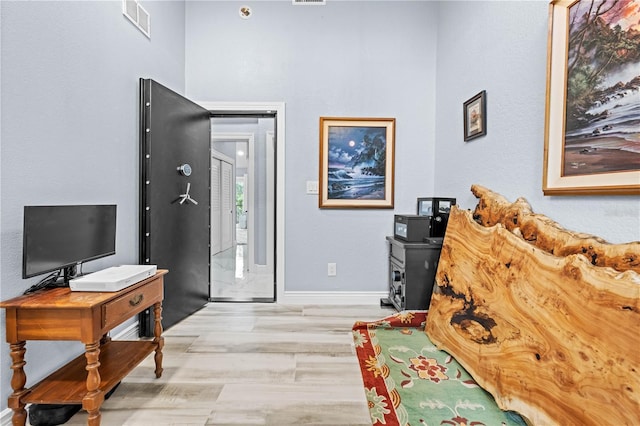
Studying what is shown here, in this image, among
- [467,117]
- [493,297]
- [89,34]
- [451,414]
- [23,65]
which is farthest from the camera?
[467,117]

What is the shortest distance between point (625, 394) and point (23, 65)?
2.72 metres

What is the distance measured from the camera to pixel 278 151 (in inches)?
118

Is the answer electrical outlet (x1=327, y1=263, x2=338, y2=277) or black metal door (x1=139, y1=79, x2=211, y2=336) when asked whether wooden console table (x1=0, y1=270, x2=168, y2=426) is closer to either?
black metal door (x1=139, y1=79, x2=211, y2=336)

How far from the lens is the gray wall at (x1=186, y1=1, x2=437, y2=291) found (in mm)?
2959

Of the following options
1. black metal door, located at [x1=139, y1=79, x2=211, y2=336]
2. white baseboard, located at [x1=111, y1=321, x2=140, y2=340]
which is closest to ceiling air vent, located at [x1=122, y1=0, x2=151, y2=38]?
black metal door, located at [x1=139, y1=79, x2=211, y2=336]

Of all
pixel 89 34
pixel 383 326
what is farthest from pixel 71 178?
pixel 383 326

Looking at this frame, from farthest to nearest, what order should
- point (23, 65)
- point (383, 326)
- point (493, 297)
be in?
point (383, 326), point (493, 297), point (23, 65)

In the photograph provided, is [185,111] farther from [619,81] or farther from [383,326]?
[619,81]

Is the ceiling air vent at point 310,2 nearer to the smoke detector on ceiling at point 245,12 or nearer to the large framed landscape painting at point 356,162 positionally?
the smoke detector on ceiling at point 245,12

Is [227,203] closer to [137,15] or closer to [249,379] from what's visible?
[137,15]

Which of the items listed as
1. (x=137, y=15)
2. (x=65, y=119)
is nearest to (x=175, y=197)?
(x=65, y=119)

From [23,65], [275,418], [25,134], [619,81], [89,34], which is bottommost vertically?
[275,418]

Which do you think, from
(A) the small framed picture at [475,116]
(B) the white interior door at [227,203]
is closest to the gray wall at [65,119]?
(A) the small framed picture at [475,116]

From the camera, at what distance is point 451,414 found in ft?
4.09
